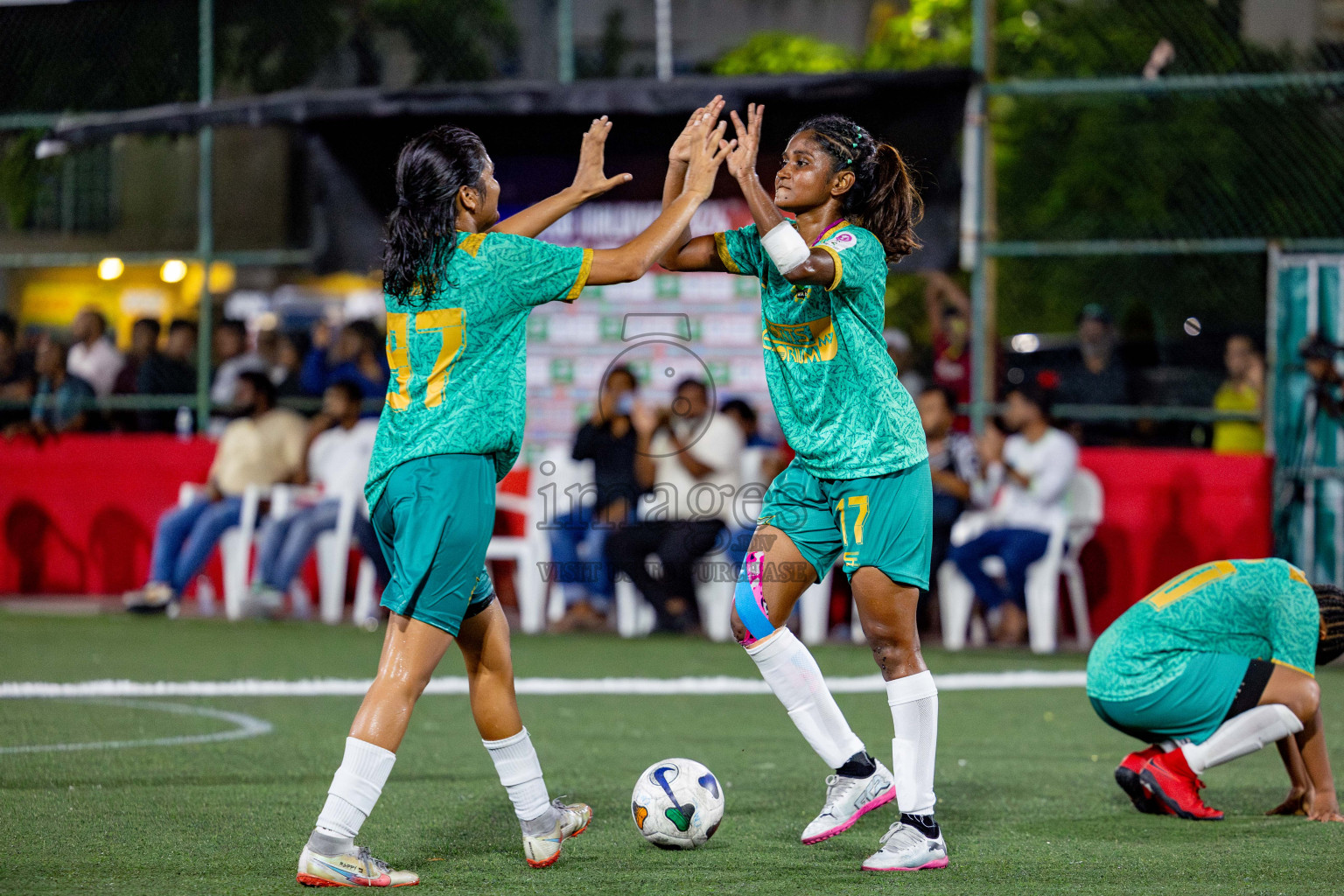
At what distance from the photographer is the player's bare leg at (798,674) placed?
17.7 ft

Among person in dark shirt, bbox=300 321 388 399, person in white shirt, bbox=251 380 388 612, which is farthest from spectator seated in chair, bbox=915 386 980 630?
person in dark shirt, bbox=300 321 388 399

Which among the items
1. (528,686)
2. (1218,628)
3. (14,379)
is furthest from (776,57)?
(1218,628)

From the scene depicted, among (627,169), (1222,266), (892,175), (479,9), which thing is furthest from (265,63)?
(892,175)

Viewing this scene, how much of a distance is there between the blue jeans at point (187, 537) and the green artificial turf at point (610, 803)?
2.81 metres

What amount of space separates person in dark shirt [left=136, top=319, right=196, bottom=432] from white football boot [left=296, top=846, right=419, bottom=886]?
995cm

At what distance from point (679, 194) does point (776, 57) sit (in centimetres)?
1874

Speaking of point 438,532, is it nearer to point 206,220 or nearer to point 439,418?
point 439,418

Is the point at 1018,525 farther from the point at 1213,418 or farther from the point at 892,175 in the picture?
the point at 892,175

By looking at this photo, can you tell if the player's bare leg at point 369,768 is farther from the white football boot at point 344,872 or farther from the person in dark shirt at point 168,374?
the person in dark shirt at point 168,374

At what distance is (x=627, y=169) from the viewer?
12.3 m

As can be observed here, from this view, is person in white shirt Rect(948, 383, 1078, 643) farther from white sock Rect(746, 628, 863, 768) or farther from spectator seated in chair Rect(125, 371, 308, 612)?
white sock Rect(746, 628, 863, 768)

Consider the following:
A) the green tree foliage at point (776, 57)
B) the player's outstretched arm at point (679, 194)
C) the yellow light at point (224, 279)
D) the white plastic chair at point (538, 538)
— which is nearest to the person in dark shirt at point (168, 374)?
the white plastic chair at point (538, 538)

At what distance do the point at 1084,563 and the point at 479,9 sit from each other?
273 inches

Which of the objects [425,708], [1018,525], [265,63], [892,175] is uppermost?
[265,63]
